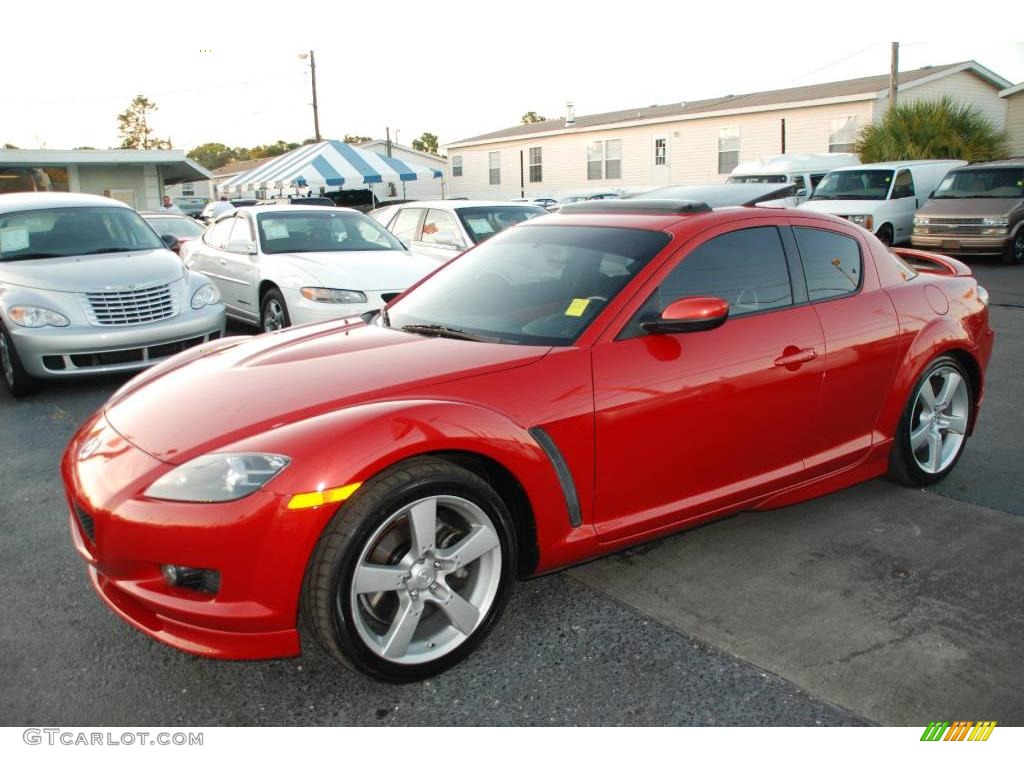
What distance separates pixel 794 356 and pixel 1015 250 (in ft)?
45.2

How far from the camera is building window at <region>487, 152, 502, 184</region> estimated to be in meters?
35.8

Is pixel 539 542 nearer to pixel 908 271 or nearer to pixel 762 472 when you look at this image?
pixel 762 472

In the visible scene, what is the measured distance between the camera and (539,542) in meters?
3.08

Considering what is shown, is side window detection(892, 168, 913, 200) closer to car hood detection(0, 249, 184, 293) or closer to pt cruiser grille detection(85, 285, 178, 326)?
car hood detection(0, 249, 184, 293)

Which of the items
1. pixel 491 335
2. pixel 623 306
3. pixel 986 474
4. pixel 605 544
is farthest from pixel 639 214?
pixel 986 474

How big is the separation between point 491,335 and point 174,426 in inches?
48.9

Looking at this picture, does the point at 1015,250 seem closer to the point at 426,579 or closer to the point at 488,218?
the point at 488,218

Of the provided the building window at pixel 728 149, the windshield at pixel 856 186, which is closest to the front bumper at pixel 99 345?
the windshield at pixel 856 186

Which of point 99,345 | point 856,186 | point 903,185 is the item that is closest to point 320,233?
point 99,345

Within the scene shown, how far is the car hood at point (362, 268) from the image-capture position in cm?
801

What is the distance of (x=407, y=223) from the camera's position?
37.4 feet

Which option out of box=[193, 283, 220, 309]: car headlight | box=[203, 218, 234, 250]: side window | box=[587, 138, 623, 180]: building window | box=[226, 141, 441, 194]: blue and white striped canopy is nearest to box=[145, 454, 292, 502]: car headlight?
box=[193, 283, 220, 309]: car headlight

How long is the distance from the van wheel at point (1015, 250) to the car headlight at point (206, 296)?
13.4 metres

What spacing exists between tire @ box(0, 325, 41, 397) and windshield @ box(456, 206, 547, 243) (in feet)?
16.7
